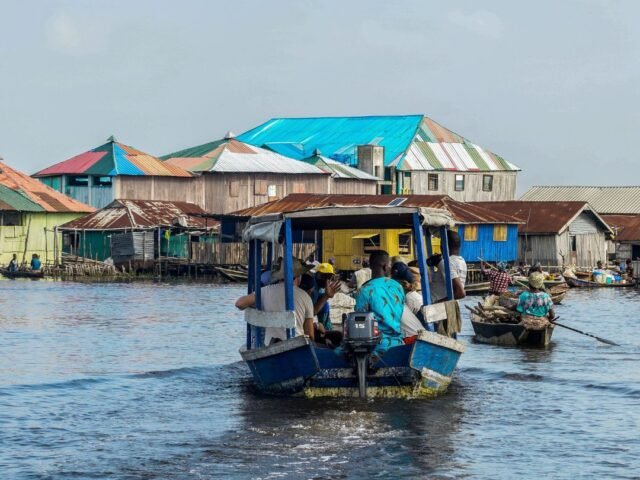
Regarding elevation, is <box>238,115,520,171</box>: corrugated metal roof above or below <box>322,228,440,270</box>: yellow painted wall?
above

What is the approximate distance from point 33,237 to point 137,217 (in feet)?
16.9

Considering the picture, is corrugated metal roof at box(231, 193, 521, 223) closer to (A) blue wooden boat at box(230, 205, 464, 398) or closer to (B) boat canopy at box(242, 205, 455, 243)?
(B) boat canopy at box(242, 205, 455, 243)

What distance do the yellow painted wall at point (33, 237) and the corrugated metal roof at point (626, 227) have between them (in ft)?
90.5

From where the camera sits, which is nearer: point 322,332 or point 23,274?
point 322,332

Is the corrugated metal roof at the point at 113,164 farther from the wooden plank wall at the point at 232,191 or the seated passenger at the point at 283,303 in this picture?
the seated passenger at the point at 283,303

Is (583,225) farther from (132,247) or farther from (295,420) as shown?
(295,420)

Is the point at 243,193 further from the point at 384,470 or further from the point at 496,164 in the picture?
the point at 384,470

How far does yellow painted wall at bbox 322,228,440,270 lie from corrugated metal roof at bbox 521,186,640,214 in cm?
2739

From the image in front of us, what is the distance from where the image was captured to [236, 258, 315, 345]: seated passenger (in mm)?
15477

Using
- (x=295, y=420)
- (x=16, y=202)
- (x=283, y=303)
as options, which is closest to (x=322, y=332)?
(x=283, y=303)

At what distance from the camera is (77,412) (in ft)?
52.0

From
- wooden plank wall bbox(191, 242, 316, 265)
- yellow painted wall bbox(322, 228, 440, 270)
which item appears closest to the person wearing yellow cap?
yellow painted wall bbox(322, 228, 440, 270)

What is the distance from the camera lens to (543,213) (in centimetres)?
6241

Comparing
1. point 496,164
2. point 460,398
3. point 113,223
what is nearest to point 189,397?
point 460,398
